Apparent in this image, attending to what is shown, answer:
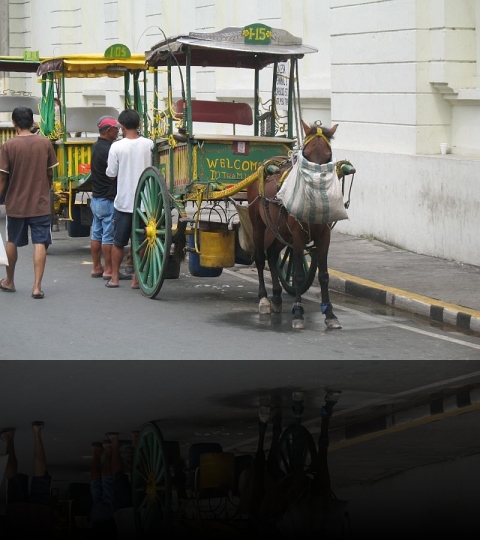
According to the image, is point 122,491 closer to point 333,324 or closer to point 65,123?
point 333,324

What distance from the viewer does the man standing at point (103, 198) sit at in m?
12.7

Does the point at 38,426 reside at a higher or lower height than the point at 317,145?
lower

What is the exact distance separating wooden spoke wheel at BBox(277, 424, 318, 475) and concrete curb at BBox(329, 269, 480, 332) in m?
4.04

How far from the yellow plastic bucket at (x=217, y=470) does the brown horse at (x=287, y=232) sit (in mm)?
4003

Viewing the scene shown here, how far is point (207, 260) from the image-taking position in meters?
11.3

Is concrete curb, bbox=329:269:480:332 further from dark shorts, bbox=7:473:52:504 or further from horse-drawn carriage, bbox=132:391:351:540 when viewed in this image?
dark shorts, bbox=7:473:52:504

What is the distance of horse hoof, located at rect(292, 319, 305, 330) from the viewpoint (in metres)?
10.2

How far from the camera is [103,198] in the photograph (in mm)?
12781

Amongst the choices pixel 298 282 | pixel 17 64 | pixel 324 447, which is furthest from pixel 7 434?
pixel 17 64

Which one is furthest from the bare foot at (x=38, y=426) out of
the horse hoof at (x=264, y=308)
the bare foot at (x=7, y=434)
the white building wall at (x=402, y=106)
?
the white building wall at (x=402, y=106)

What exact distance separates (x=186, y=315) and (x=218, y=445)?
438 cm

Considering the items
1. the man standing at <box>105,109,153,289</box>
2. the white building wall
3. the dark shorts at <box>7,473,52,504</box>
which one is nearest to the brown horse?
the man standing at <box>105,109,153,289</box>

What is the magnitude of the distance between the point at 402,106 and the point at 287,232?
16.1ft

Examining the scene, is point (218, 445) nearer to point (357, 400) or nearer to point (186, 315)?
point (357, 400)
